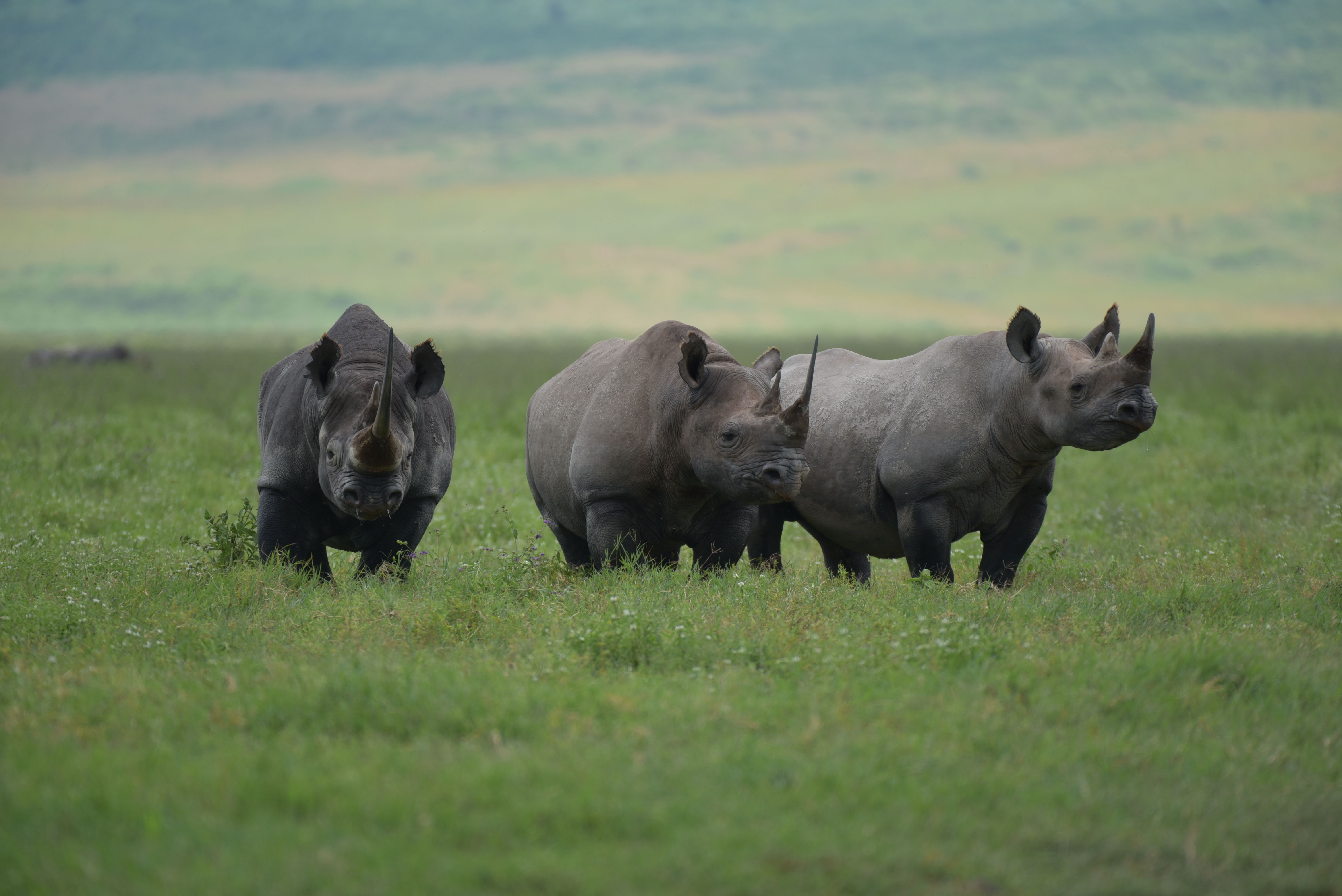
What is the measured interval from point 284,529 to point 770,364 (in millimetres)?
A: 3227

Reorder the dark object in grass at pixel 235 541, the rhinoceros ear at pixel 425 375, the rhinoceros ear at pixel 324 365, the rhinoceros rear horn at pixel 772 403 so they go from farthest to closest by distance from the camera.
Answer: the dark object in grass at pixel 235 541 < the rhinoceros ear at pixel 425 375 < the rhinoceros ear at pixel 324 365 < the rhinoceros rear horn at pixel 772 403

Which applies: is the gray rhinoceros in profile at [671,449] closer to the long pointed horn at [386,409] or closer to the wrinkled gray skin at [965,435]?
the wrinkled gray skin at [965,435]

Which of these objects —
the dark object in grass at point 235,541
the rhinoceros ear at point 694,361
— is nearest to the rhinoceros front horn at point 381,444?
the dark object in grass at point 235,541

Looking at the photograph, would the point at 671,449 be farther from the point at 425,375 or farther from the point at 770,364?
the point at 425,375

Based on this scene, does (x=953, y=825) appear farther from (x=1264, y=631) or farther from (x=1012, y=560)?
(x=1012, y=560)

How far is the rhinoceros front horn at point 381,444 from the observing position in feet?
21.8

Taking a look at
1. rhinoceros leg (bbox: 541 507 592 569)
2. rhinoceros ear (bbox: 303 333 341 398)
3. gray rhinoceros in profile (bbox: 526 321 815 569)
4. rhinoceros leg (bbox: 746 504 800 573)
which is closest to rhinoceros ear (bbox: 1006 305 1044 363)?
gray rhinoceros in profile (bbox: 526 321 815 569)

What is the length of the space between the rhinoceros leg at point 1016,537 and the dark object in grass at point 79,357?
28641 millimetres

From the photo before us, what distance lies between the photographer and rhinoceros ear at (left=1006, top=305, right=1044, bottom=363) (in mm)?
7602

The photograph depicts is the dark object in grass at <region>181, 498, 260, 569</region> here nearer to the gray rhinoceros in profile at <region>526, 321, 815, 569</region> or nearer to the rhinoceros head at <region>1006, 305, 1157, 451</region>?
the gray rhinoceros in profile at <region>526, 321, 815, 569</region>

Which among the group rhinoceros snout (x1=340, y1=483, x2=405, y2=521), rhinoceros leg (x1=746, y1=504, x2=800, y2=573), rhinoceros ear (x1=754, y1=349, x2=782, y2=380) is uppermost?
rhinoceros ear (x1=754, y1=349, x2=782, y2=380)

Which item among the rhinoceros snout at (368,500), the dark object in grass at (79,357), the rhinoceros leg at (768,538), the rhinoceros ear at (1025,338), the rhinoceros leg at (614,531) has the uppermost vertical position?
the rhinoceros ear at (1025,338)

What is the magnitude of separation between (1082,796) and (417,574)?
4.83 meters

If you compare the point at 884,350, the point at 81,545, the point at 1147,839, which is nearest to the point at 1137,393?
the point at 1147,839
